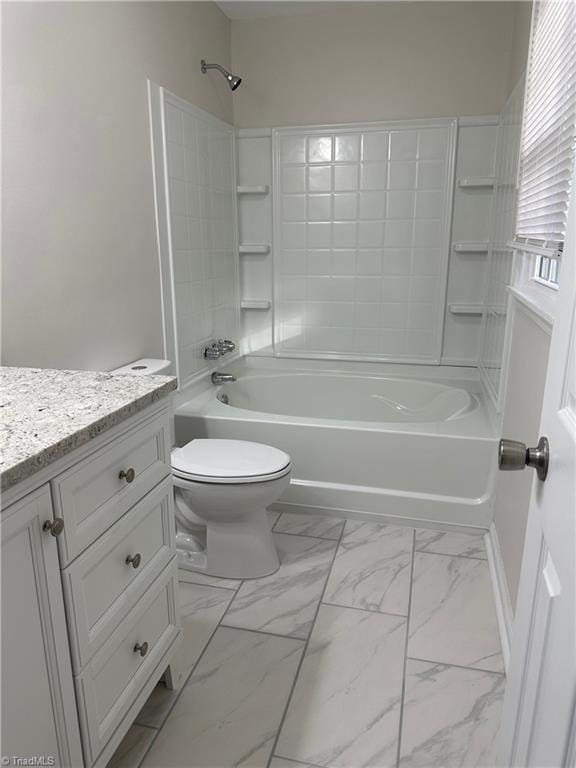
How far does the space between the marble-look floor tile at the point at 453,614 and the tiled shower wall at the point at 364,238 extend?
54.5 inches

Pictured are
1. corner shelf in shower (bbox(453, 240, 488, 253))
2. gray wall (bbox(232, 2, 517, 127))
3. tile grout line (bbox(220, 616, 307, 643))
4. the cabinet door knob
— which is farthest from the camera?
corner shelf in shower (bbox(453, 240, 488, 253))

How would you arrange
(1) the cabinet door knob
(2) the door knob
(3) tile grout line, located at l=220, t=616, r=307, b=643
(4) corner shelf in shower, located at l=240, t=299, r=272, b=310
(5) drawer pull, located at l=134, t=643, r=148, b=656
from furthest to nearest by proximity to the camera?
(4) corner shelf in shower, located at l=240, t=299, r=272, b=310 < (3) tile grout line, located at l=220, t=616, r=307, b=643 < (5) drawer pull, located at l=134, t=643, r=148, b=656 < (1) the cabinet door knob < (2) the door knob

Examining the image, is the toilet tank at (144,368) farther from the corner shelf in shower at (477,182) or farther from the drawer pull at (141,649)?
the corner shelf in shower at (477,182)

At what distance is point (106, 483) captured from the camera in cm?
107

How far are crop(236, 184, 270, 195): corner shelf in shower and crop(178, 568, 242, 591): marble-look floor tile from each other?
2181 mm

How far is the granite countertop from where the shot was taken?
84 cm

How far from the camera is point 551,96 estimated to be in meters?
1.57

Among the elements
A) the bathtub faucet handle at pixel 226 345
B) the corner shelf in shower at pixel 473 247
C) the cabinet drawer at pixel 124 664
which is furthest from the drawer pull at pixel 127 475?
the corner shelf in shower at pixel 473 247

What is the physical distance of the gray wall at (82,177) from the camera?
1.51 meters

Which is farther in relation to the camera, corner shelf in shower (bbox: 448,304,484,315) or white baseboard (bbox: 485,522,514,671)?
corner shelf in shower (bbox: 448,304,484,315)

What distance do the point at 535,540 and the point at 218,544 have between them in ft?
4.65

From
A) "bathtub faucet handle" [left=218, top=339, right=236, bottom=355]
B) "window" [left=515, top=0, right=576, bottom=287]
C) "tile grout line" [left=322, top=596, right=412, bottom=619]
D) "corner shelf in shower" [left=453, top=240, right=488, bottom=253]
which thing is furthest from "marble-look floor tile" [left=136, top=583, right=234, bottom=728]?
"corner shelf in shower" [left=453, top=240, right=488, bottom=253]

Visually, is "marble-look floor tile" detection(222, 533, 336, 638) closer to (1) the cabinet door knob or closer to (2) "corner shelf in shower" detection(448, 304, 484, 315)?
(1) the cabinet door knob

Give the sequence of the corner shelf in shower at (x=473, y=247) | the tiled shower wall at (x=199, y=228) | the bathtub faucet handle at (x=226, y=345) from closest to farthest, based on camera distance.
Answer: the tiled shower wall at (x=199, y=228) < the corner shelf in shower at (x=473, y=247) < the bathtub faucet handle at (x=226, y=345)
